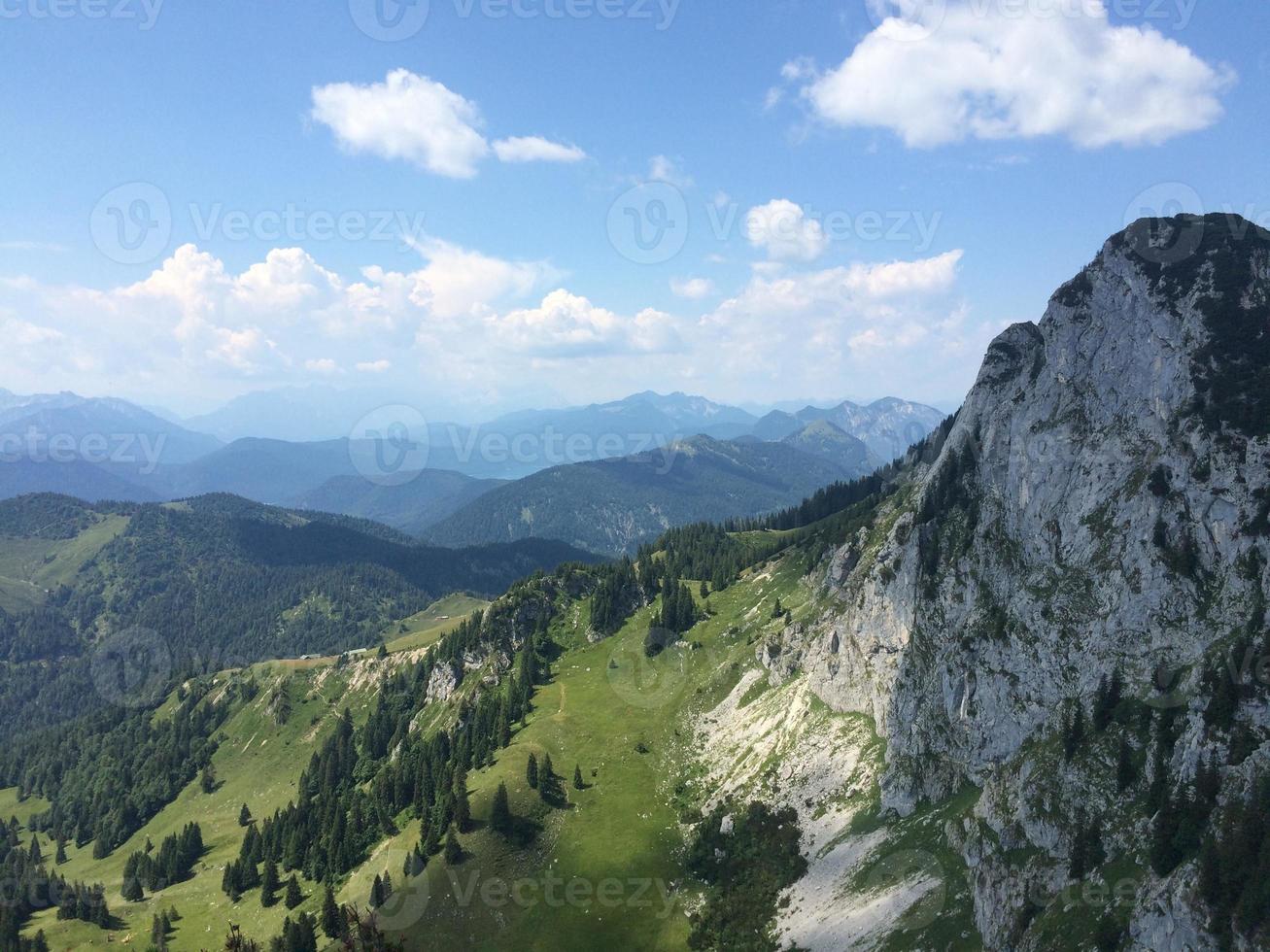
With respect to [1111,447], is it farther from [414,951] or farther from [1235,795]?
[414,951]

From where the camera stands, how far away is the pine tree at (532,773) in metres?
124

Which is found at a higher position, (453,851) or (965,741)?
(965,741)

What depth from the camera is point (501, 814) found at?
115625mm

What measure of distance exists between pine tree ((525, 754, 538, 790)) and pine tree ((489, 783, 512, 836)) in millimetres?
6051

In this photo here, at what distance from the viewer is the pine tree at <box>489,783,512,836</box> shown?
11456 centimetres

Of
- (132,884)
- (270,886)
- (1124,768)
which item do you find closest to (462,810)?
(270,886)

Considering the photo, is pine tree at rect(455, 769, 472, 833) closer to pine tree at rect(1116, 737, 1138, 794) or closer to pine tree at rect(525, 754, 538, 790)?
pine tree at rect(525, 754, 538, 790)

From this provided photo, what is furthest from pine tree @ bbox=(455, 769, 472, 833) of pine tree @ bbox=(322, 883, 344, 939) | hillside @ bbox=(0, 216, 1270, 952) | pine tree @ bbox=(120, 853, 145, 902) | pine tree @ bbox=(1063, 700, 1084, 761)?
pine tree @ bbox=(1063, 700, 1084, 761)

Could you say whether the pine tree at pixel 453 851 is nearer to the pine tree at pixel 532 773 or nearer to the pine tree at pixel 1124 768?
the pine tree at pixel 532 773

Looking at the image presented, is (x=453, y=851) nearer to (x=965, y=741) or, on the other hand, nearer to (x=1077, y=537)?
(x=965, y=741)

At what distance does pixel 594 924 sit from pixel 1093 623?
7660 cm

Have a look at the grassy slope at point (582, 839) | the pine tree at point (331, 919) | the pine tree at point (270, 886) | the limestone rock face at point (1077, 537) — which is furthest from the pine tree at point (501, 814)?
the limestone rock face at point (1077, 537)

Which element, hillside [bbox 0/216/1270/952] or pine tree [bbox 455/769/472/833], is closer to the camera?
hillside [bbox 0/216/1270/952]

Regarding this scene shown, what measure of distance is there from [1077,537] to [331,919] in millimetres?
122041
